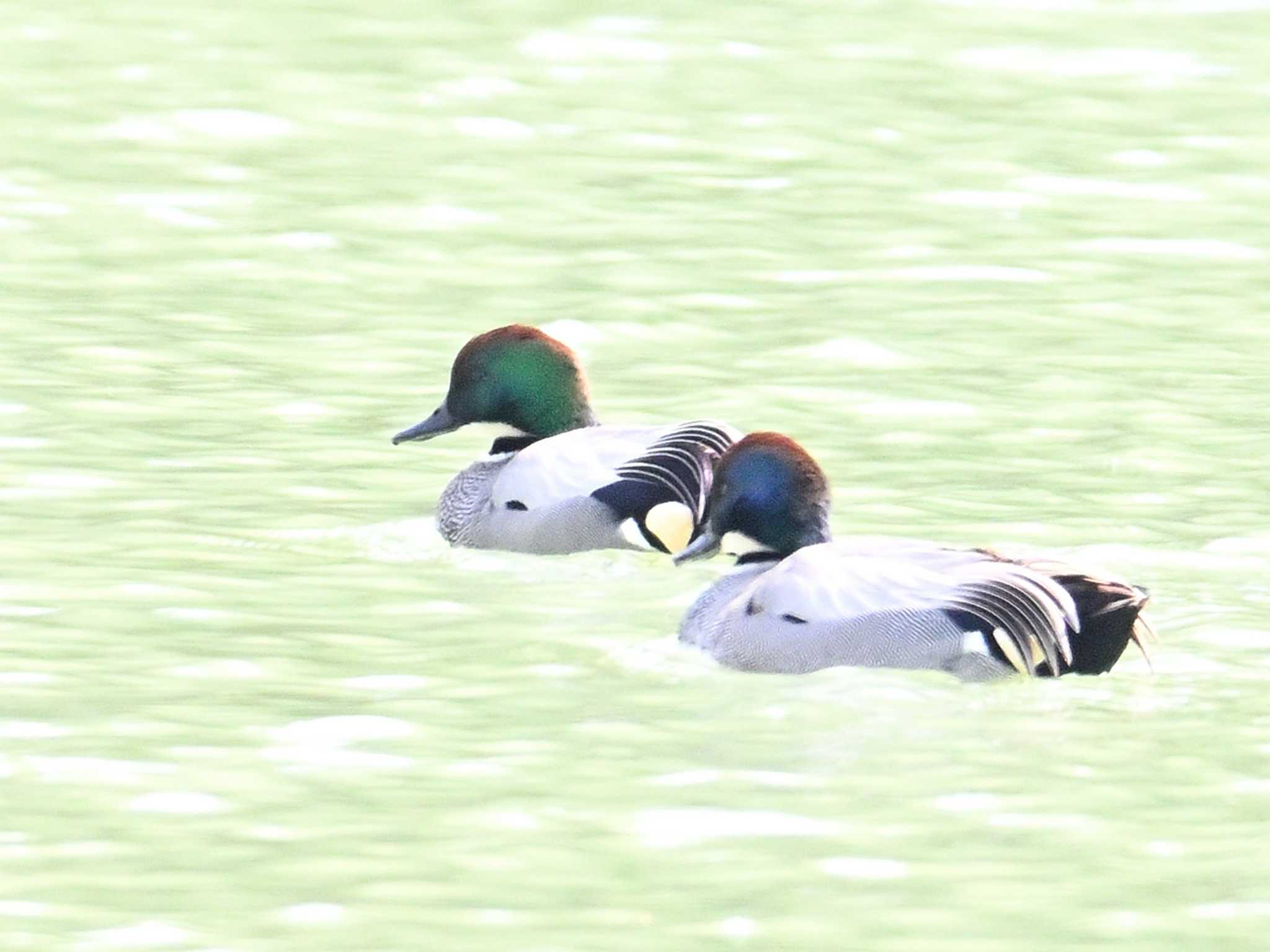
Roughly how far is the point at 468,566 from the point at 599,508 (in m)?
0.50

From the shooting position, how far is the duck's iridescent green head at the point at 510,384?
506 inches

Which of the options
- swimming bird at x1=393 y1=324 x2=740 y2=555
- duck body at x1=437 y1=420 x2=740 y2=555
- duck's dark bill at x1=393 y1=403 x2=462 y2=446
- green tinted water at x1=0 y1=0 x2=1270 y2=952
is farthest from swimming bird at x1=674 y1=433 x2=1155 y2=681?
duck's dark bill at x1=393 y1=403 x2=462 y2=446

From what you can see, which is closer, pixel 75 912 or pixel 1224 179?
pixel 75 912

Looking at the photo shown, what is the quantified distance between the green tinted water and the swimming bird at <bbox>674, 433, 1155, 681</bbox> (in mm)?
120

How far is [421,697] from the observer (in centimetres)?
990

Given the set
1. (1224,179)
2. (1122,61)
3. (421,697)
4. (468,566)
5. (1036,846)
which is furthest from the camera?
(1122,61)

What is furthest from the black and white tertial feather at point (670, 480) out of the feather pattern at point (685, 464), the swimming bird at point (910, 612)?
the swimming bird at point (910, 612)

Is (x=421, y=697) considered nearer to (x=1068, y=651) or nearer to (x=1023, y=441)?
(x=1068, y=651)

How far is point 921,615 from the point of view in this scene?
1006cm

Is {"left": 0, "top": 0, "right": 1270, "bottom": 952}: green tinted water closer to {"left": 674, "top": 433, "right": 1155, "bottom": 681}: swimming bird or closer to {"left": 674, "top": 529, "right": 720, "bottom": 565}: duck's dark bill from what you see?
{"left": 674, "top": 433, "right": 1155, "bottom": 681}: swimming bird

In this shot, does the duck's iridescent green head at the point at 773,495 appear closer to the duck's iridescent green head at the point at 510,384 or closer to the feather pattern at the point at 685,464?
the feather pattern at the point at 685,464

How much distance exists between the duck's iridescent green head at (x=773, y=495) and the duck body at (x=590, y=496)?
0.89m

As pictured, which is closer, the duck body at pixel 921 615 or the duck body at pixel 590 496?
the duck body at pixel 921 615

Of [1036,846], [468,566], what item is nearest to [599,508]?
[468,566]
